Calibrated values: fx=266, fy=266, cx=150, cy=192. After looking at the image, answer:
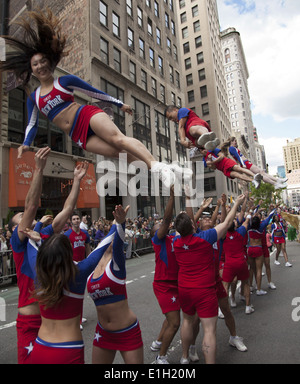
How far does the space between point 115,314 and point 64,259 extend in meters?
0.86

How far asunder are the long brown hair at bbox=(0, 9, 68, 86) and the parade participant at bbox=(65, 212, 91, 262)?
11.1 ft

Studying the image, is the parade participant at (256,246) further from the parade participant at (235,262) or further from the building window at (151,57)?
the building window at (151,57)

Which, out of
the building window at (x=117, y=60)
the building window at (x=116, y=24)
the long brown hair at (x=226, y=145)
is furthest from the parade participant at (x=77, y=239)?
the building window at (x=116, y=24)

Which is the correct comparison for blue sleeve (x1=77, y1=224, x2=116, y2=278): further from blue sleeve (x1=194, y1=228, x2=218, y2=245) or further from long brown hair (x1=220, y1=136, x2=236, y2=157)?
long brown hair (x1=220, y1=136, x2=236, y2=157)

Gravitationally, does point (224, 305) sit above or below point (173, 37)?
below

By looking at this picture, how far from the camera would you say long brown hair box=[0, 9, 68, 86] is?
2.95 meters

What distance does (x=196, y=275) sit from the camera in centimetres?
342

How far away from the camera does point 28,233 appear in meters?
2.58

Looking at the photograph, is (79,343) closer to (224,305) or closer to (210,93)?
(224,305)

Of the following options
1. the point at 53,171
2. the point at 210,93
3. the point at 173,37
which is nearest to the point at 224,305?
the point at 53,171

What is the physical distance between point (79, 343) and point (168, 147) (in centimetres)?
2851

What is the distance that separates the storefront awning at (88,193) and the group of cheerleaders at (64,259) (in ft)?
44.9

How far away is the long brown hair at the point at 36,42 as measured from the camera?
2950 millimetres
